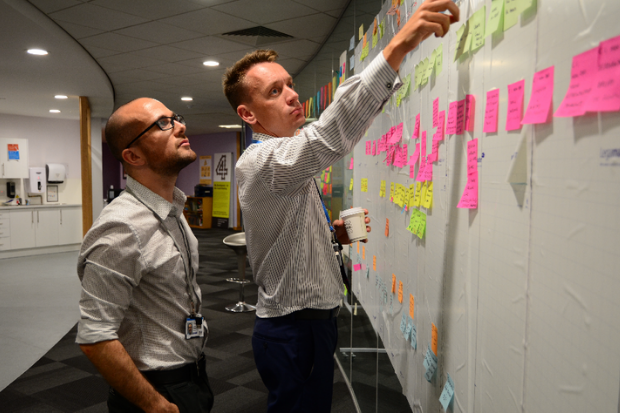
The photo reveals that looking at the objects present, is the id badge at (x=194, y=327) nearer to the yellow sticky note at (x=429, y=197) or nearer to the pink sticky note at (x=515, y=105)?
the yellow sticky note at (x=429, y=197)

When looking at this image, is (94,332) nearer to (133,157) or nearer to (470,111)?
(133,157)

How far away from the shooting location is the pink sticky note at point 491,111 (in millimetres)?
879

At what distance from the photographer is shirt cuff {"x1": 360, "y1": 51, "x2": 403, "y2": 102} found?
0.88 m

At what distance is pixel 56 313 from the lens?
462 cm

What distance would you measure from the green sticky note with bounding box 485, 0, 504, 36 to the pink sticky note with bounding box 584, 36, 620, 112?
0.33 m

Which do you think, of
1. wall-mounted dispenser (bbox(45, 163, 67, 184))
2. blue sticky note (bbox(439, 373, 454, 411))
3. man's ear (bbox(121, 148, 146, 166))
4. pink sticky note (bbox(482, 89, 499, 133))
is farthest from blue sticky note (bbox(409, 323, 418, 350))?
wall-mounted dispenser (bbox(45, 163, 67, 184))

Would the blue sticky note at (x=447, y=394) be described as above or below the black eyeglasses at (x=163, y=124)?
below

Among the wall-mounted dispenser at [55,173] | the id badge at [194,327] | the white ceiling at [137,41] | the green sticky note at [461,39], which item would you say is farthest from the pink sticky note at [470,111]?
the wall-mounted dispenser at [55,173]

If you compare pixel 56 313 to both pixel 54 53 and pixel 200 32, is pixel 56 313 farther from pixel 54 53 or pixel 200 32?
pixel 200 32

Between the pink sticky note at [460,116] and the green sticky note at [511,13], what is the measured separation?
9.6 inches

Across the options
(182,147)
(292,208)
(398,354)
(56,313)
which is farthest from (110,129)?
(56,313)

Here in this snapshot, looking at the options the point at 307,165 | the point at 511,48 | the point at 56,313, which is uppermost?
the point at 511,48

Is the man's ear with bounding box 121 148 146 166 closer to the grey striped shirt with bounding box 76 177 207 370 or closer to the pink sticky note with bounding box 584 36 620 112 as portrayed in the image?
the grey striped shirt with bounding box 76 177 207 370

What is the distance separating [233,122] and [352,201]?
890 cm
